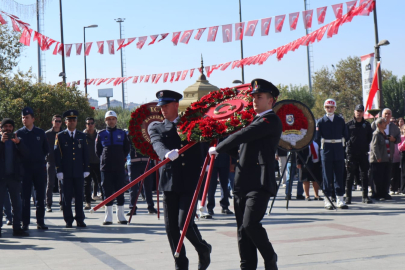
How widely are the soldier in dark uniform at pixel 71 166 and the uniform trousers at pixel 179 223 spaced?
4.88 m

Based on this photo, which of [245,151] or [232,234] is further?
[232,234]

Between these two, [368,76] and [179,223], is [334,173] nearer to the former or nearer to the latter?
[179,223]

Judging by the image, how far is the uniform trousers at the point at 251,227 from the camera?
5.41 meters

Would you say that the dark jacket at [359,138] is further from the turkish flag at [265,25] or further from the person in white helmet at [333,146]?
the turkish flag at [265,25]

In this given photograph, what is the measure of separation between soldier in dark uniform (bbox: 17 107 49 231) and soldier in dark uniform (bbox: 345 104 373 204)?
6.39m

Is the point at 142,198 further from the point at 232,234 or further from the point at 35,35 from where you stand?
the point at 232,234

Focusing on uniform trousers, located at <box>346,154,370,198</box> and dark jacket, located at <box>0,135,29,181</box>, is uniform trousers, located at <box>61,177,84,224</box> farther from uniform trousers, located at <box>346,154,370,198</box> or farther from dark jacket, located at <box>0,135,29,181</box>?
uniform trousers, located at <box>346,154,370,198</box>

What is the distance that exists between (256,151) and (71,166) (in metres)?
5.76

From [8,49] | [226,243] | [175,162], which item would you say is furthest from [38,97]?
[175,162]

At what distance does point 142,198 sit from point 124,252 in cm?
872

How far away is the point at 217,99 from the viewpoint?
6484 millimetres

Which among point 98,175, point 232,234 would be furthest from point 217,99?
point 98,175

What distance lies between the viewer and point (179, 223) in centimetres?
590

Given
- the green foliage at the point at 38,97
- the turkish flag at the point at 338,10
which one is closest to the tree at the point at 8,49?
Answer: the green foliage at the point at 38,97
